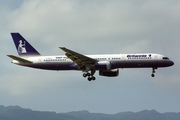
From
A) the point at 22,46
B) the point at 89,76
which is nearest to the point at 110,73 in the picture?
the point at 89,76

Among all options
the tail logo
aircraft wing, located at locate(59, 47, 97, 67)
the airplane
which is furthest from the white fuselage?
the tail logo

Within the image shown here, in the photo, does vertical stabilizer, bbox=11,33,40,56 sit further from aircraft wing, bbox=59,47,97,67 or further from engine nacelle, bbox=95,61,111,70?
engine nacelle, bbox=95,61,111,70

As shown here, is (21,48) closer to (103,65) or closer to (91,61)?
(91,61)

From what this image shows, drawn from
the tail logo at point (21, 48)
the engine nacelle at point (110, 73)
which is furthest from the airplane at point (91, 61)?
the tail logo at point (21, 48)

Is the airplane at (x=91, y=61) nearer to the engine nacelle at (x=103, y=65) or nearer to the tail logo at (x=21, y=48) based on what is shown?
the engine nacelle at (x=103, y=65)

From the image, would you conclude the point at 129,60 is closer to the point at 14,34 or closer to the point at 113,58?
the point at 113,58

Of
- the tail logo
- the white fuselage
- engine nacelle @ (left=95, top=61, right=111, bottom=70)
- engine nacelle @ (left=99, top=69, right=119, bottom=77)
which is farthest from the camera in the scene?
the tail logo

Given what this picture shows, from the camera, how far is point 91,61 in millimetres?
67375

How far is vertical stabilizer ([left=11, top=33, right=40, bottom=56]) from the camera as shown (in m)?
74.1

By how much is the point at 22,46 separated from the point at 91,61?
17.7 metres

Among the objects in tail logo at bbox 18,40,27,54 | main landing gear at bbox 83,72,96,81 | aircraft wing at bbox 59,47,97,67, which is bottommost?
main landing gear at bbox 83,72,96,81

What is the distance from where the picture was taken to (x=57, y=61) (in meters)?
69.6

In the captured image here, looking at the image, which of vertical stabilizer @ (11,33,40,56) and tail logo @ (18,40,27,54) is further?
tail logo @ (18,40,27,54)

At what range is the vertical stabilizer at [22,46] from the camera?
74062 millimetres
